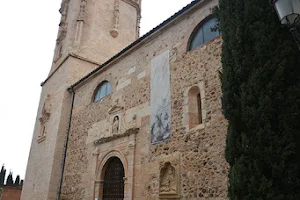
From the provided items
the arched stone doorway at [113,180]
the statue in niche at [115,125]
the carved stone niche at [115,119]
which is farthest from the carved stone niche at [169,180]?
A: the statue in niche at [115,125]

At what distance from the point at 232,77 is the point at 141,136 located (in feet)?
12.7

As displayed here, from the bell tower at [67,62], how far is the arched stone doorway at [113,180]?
2973 millimetres

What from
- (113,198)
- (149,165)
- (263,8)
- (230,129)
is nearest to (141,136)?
(149,165)

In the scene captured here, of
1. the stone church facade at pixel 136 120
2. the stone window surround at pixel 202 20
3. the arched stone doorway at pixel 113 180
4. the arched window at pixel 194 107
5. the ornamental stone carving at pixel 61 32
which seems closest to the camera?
the stone church facade at pixel 136 120

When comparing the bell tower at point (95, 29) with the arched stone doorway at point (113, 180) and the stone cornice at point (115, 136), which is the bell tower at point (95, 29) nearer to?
the stone cornice at point (115, 136)

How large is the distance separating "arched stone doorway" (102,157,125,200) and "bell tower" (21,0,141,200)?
Result: 297cm

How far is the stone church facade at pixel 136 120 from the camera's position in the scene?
20.0 ft

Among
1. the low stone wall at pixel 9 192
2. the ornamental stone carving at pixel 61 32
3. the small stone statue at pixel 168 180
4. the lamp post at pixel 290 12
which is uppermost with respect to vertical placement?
the ornamental stone carving at pixel 61 32

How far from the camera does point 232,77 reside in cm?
448

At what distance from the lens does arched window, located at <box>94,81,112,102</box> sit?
10.1 meters

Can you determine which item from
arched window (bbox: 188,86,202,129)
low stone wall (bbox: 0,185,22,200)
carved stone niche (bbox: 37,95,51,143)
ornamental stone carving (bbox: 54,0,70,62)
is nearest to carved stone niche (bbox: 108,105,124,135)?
arched window (bbox: 188,86,202,129)

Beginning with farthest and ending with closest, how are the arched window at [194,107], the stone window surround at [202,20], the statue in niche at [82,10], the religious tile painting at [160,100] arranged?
the statue in niche at [82,10], the religious tile painting at [160,100], the stone window surround at [202,20], the arched window at [194,107]

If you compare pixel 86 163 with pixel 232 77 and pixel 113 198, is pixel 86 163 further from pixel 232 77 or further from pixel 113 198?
pixel 232 77

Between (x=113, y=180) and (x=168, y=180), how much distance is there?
8.89ft
